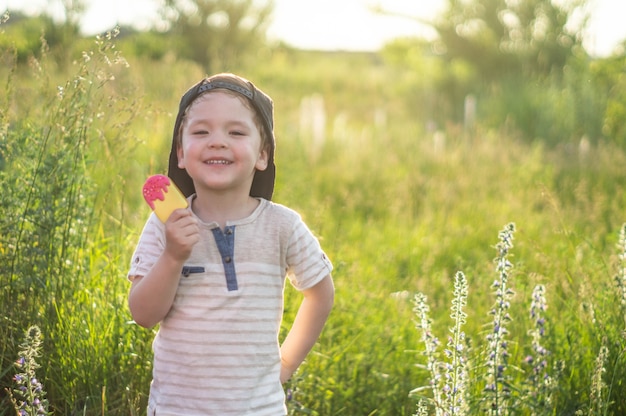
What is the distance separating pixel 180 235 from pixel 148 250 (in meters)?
0.21

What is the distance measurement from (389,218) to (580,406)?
13.7 ft

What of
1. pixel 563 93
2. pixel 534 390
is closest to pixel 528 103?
pixel 563 93

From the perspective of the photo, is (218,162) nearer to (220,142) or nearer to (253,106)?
(220,142)

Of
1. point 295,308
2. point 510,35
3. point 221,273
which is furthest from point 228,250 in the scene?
point 510,35

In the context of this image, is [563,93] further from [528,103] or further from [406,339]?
[406,339]

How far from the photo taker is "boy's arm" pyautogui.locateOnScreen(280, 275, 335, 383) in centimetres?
252

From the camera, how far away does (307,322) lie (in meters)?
2.55

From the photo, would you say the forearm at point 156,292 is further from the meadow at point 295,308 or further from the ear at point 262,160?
the ear at point 262,160

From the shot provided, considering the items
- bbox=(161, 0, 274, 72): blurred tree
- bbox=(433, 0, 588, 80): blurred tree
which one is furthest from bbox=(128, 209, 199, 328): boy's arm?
bbox=(161, 0, 274, 72): blurred tree

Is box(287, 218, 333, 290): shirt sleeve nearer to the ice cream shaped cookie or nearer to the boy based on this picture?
the boy

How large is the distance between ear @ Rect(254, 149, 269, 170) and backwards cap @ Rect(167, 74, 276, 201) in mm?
19

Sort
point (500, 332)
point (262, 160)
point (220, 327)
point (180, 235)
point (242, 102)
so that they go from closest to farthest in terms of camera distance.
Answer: point (180, 235), point (220, 327), point (242, 102), point (262, 160), point (500, 332)

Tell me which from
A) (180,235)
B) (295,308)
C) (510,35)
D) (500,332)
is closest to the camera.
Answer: (180,235)

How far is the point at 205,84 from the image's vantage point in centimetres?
242
